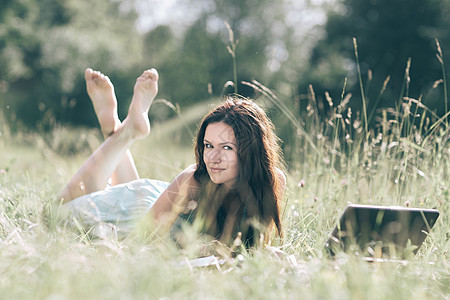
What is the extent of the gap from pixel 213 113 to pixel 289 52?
53.6 ft

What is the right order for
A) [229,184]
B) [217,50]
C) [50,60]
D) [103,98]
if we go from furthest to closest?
[217,50] < [50,60] < [103,98] < [229,184]

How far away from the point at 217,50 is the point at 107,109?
1519 cm

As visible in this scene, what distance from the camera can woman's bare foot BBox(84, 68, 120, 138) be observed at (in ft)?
9.73

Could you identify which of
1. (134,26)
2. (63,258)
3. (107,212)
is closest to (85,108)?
(134,26)

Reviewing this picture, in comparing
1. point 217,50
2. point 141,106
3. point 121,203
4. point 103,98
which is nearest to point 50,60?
point 217,50

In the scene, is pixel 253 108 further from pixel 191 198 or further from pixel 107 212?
pixel 107 212

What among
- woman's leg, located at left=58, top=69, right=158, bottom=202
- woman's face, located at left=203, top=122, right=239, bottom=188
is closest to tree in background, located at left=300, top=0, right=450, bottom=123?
woman's leg, located at left=58, top=69, right=158, bottom=202

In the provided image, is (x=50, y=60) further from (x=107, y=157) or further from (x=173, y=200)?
(x=173, y=200)

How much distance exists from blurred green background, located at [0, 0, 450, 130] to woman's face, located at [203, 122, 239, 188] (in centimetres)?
627

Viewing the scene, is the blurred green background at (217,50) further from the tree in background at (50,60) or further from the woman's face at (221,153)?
the woman's face at (221,153)

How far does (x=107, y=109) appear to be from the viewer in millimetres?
3006

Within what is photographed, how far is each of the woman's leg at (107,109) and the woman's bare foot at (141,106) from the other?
127 millimetres

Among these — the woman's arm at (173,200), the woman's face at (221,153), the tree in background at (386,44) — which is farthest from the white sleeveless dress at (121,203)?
the tree in background at (386,44)

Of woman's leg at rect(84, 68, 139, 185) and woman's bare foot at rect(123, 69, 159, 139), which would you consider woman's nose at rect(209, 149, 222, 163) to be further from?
woman's leg at rect(84, 68, 139, 185)
